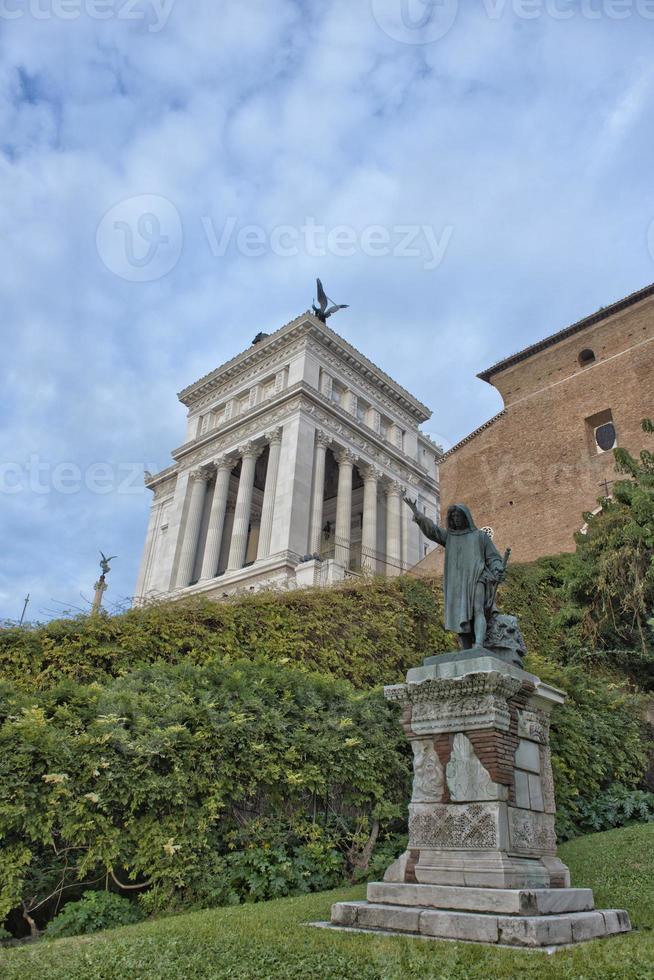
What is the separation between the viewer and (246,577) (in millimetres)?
34250

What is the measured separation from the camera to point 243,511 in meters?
38.0

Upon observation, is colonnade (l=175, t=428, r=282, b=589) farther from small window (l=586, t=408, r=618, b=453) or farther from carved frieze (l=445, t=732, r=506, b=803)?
carved frieze (l=445, t=732, r=506, b=803)

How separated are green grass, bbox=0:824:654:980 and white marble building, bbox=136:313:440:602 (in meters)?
26.6

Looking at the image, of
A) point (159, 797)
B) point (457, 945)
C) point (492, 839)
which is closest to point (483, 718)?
point (492, 839)

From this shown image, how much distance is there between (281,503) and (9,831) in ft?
93.9

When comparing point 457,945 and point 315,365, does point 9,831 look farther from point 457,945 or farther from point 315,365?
point 315,365

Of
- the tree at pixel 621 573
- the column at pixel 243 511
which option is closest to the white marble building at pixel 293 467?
the column at pixel 243 511

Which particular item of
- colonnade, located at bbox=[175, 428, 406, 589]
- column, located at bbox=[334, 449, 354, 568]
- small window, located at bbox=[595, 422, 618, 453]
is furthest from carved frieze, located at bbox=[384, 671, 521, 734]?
column, located at bbox=[334, 449, 354, 568]

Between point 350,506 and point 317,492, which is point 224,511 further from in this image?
point 350,506

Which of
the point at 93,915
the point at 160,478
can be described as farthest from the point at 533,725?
the point at 160,478

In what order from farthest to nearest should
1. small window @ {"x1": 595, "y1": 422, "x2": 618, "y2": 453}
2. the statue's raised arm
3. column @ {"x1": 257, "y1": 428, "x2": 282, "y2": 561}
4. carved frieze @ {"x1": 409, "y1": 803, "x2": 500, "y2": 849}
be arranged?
1. column @ {"x1": 257, "y1": 428, "x2": 282, "y2": 561}
2. small window @ {"x1": 595, "y1": 422, "x2": 618, "y2": 453}
3. the statue's raised arm
4. carved frieze @ {"x1": 409, "y1": 803, "x2": 500, "y2": 849}

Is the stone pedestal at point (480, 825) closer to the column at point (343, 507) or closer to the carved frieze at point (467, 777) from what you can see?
the carved frieze at point (467, 777)

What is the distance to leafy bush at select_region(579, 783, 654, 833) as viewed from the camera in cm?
1154

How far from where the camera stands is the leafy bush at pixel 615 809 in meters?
11.5
